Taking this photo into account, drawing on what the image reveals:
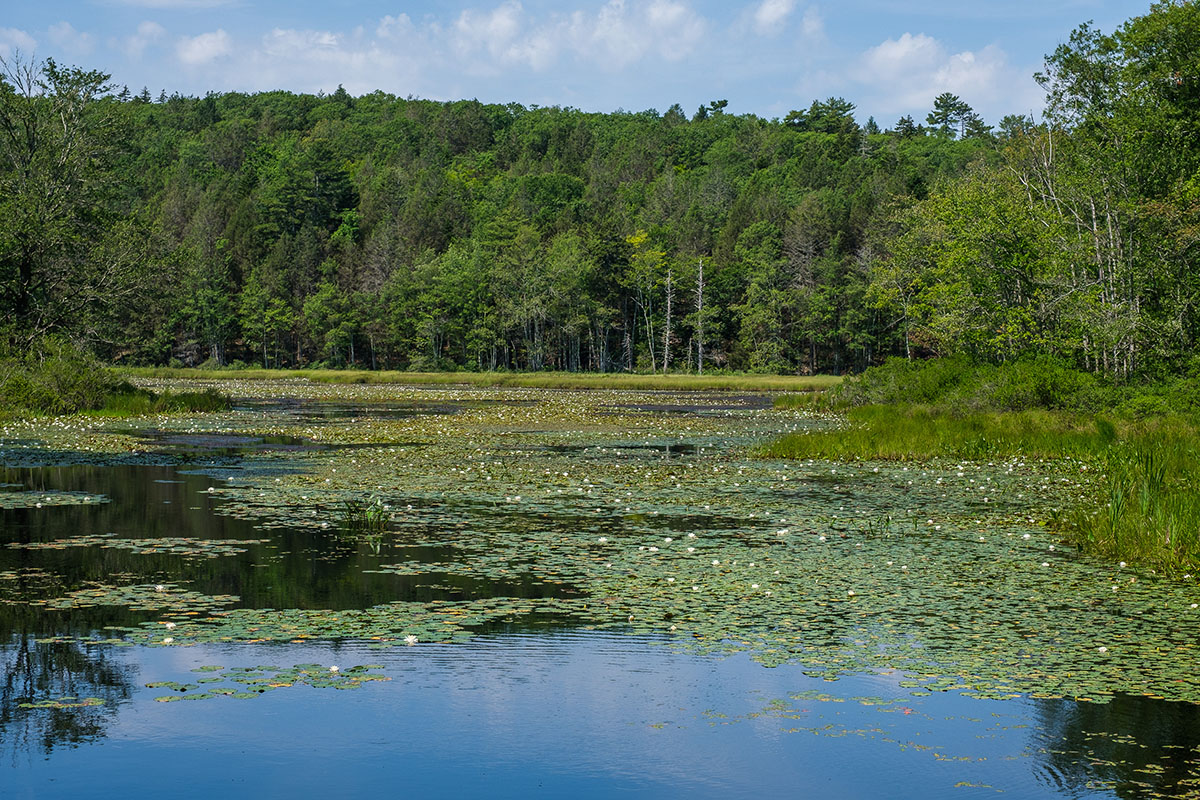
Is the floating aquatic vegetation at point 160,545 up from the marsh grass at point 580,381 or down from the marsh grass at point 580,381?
down

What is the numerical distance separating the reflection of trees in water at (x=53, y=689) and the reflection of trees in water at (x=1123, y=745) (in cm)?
675

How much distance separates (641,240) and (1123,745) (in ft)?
340

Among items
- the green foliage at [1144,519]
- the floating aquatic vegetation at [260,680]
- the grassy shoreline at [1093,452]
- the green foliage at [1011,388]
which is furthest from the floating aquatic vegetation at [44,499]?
the green foliage at [1011,388]

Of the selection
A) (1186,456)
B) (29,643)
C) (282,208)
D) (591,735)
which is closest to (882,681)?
(591,735)

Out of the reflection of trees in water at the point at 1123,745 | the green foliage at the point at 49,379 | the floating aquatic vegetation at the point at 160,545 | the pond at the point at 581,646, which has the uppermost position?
the green foliage at the point at 49,379

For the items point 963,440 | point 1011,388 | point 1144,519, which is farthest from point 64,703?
point 1011,388

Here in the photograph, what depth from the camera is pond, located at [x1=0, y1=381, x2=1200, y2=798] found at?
7387 mm

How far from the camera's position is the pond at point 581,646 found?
7387 millimetres

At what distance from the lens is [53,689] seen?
8.61 meters

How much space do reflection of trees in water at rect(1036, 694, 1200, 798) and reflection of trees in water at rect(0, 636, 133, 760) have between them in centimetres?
675

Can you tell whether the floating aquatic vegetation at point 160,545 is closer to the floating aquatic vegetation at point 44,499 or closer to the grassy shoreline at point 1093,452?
the floating aquatic vegetation at point 44,499

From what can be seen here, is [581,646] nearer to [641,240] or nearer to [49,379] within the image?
[49,379]

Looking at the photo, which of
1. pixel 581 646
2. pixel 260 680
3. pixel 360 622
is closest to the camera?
pixel 260 680

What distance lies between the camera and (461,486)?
69.3ft
